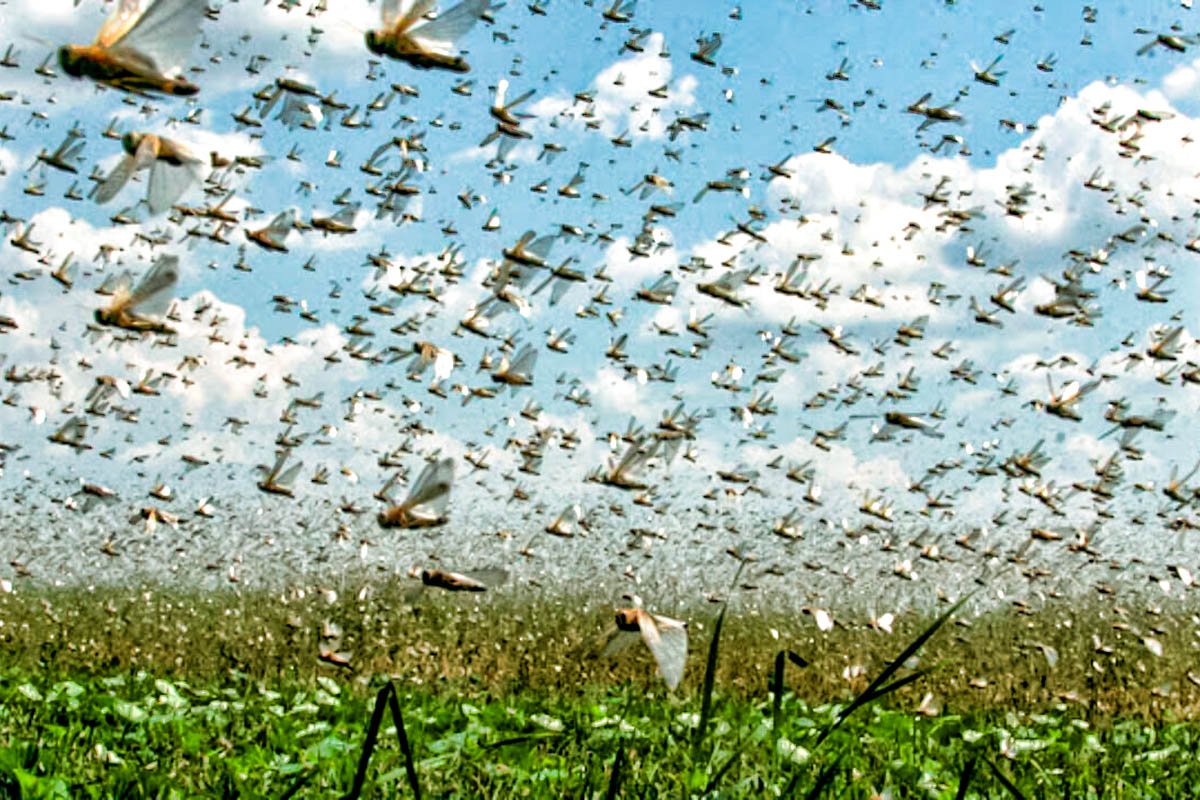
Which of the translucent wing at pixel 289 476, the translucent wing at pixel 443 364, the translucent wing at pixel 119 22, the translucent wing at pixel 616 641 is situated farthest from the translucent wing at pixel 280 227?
the translucent wing at pixel 616 641

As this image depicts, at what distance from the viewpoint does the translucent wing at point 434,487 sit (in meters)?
2.04

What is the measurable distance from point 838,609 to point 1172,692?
10.4 ft

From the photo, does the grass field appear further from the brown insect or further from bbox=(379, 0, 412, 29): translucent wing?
bbox=(379, 0, 412, 29): translucent wing

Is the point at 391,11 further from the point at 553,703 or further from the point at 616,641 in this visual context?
the point at 553,703

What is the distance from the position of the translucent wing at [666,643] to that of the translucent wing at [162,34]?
130 cm

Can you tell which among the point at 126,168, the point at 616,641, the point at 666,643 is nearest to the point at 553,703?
the point at 126,168

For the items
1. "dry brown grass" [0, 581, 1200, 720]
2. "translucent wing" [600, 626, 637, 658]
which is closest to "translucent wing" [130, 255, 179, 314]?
"translucent wing" [600, 626, 637, 658]

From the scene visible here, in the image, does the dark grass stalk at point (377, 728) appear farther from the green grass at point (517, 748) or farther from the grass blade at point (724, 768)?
the green grass at point (517, 748)

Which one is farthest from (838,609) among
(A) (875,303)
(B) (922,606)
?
(A) (875,303)

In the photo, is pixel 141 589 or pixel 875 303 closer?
pixel 875 303

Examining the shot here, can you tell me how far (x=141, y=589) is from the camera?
462 inches

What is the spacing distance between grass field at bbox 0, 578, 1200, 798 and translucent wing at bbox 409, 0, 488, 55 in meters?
1.24

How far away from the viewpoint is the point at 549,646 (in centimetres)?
876

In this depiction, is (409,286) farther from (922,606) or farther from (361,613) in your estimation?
(922,606)
